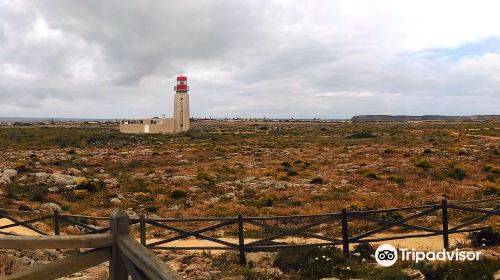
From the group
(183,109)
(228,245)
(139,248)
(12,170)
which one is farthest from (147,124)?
(139,248)

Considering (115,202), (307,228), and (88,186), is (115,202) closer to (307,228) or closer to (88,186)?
(88,186)

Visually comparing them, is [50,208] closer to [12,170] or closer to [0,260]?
[0,260]

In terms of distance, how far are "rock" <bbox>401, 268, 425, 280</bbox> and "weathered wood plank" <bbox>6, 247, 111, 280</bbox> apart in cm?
691

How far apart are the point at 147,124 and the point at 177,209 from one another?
203 feet

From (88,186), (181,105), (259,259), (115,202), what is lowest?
(115,202)

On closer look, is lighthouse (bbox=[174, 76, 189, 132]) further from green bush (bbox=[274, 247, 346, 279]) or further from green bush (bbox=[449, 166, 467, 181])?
green bush (bbox=[274, 247, 346, 279])

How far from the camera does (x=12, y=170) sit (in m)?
29.4

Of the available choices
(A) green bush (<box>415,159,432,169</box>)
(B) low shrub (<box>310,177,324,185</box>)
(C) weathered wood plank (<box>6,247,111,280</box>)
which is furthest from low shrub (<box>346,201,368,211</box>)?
(C) weathered wood plank (<box>6,247,111,280</box>)

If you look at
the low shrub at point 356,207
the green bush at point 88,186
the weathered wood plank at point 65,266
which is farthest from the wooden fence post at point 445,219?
the green bush at point 88,186

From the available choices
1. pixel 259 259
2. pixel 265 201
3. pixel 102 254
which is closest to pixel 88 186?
pixel 265 201

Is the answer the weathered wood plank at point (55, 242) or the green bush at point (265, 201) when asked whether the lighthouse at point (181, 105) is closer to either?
the green bush at point (265, 201)

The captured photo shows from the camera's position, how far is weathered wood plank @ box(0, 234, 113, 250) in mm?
3479

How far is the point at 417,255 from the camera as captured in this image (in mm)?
10234

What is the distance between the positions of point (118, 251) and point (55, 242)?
57 cm
